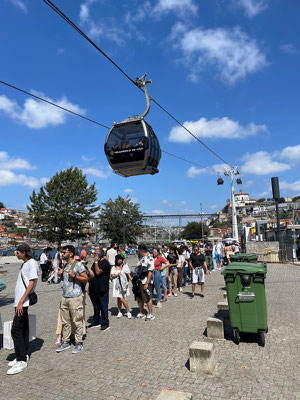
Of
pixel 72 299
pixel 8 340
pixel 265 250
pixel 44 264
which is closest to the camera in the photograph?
pixel 8 340

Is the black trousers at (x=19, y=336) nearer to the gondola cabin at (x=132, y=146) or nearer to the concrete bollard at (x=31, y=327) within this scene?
the concrete bollard at (x=31, y=327)

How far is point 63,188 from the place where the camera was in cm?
3381

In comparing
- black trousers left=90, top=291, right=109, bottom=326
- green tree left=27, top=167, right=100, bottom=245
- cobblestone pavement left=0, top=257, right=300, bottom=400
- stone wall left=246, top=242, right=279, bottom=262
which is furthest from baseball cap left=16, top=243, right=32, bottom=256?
green tree left=27, top=167, right=100, bottom=245

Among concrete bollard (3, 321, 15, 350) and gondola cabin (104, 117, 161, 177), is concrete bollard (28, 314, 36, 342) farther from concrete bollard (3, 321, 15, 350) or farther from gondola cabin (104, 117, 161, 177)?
gondola cabin (104, 117, 161, 177)

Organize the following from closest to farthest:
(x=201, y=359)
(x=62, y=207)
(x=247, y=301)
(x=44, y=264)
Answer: (x=201, y=359) → (x=247, y=301) → (x=44, y=264) → (x=62, y=207)

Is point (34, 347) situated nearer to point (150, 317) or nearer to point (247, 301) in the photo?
point (150, 317)

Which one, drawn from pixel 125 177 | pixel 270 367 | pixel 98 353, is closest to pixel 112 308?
pixel 98 353

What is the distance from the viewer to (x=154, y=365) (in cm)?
472

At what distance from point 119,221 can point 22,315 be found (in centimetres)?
3997

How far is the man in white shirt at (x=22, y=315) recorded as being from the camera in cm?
468

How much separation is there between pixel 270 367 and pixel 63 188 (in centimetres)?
3166

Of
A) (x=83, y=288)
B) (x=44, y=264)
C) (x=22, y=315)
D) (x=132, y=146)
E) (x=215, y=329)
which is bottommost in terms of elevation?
(x=215, y=329)

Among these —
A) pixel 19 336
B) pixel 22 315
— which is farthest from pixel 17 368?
pixel 22 315

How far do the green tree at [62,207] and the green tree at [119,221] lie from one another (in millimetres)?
9592
